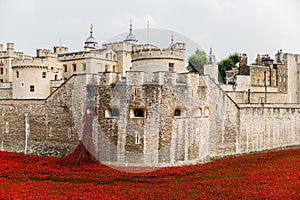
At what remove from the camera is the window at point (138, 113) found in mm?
24188

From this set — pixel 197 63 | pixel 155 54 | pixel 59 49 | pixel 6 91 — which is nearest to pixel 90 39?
pixel 59 49

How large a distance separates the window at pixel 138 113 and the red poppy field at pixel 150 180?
3643 mm

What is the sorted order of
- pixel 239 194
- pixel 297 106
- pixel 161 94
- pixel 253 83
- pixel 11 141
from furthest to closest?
1. pixel 253 83
2. pixel 297 106
3. pixel 11 141
4. pixel 161 94
5. pixel 239 194

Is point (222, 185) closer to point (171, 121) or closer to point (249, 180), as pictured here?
point (249, 180)

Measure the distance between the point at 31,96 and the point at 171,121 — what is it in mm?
18141

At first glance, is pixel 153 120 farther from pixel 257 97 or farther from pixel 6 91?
pixel 257 97

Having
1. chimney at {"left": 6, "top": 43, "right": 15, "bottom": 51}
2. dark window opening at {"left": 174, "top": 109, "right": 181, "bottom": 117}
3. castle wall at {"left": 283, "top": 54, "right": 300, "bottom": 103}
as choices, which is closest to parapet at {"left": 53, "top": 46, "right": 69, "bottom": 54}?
chimney at {"left": 6, "top": 43, "right": 15, "bottom": 51}

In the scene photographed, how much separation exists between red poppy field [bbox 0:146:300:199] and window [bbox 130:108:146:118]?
12.0 ft

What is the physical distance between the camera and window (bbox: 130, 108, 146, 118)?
24188 mm

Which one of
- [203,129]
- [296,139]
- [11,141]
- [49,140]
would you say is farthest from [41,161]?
[296,139]

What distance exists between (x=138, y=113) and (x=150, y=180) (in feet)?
Answer: 17.3

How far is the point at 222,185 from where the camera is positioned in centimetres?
1948

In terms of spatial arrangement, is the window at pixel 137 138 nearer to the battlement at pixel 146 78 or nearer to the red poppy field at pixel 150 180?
the red poppy field at pixel 150 180

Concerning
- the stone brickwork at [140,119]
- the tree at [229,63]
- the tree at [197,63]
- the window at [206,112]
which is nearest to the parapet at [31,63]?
the stone brickwork at [140,119]
